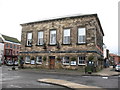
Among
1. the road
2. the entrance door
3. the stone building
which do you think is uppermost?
the stone building

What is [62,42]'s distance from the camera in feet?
69.6

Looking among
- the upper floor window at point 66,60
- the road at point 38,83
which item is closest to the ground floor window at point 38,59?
the upper floor window at point 66,60

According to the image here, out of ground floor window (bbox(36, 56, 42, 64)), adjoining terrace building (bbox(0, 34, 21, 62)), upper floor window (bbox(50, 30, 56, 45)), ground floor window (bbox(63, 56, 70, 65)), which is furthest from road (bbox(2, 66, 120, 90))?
adjoining terrace building (bbox(0, 34, 21, 62))

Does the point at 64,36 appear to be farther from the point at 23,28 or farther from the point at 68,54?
the point at 23,28

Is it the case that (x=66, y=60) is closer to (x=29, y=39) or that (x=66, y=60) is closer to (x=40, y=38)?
(x=40, y=38)

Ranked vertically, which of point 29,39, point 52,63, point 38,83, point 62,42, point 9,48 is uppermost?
point 29,39

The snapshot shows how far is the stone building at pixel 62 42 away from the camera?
1941 centimetres

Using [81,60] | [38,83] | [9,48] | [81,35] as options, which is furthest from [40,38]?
[9,48]

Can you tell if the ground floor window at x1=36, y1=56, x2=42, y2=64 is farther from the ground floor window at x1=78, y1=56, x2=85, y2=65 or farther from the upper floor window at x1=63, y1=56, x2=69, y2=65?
the ground floor window at x1=78, y1=56, x2=85, y2=65

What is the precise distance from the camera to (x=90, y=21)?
64.2ft

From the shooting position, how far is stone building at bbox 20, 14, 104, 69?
764 inches

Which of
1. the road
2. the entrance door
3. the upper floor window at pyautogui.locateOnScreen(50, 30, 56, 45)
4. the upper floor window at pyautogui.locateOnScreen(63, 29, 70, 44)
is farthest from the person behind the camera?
the upper floor window at pyautogui.locateOnScreen(50, 30, 56, 45)

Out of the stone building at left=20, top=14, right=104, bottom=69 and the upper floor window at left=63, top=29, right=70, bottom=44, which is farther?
the upper floor window at left=63, top=29, right=70, bottom=44

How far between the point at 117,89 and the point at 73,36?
42.0 ft
